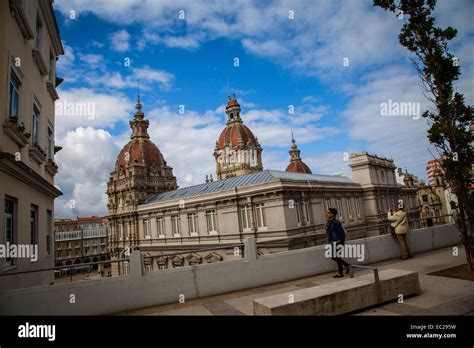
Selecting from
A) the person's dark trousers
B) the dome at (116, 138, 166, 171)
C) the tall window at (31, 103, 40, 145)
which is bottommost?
the person's dark trousers

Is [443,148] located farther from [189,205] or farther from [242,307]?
[189,205]

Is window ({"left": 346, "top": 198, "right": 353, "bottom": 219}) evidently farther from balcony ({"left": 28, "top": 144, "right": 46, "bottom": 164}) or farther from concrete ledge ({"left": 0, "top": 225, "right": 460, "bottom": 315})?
balcony ({"left": 28, "top": 144, "right": 46, "bottom": 164})

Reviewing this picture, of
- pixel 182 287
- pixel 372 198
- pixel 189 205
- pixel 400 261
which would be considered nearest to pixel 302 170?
pixel 372 198

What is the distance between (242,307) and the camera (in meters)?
7.77

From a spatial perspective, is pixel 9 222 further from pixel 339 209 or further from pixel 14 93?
pixel 339 209

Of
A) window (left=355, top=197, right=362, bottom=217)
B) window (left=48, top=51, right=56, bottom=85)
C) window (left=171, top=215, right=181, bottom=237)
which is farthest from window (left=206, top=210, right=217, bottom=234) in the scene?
window (left=48, top=51, right=56, bottom=85)

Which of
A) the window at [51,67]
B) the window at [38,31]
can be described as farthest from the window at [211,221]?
the window at [38,31]

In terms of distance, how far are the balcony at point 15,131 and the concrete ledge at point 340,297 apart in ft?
25.1

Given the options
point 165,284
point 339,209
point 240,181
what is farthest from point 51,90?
point 339,209

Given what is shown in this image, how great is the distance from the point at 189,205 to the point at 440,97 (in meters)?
28.7

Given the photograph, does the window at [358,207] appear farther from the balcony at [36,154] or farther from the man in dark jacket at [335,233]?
the balcony at [36,154]

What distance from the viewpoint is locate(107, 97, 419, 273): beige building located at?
2984 centimetres

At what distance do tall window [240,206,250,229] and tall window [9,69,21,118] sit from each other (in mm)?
23672
